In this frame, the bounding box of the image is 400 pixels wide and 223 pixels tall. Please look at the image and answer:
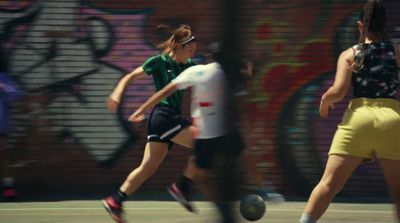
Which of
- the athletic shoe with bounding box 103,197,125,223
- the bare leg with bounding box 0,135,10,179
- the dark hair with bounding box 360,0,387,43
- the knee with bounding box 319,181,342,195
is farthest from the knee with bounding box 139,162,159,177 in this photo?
the bare leg with bounding box 0,135,10,179

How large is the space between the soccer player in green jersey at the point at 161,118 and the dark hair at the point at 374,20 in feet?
6.77

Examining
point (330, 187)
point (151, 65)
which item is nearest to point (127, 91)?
point (151, 65)

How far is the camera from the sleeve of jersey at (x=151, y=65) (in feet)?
24.0

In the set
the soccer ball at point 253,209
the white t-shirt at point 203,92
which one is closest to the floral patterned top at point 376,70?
the white t-shirt at point 203,92

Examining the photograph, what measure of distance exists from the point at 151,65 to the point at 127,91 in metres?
2.06

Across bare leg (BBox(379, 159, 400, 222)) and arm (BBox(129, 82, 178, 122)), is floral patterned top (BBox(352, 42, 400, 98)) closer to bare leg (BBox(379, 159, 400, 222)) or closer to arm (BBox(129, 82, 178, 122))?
bare leg (BBox(379, 159, 400, 222))

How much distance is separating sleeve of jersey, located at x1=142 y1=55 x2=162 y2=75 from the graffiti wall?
189cm

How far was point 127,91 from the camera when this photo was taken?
935 centimetres

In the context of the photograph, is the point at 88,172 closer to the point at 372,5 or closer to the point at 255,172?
the point at 255,172

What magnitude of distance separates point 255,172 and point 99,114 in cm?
242

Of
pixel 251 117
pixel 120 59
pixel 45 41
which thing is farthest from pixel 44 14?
pixel 251 117

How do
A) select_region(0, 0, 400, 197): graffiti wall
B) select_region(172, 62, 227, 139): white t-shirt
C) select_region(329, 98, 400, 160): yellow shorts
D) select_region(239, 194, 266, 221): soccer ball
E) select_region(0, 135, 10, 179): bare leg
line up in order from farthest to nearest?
1. select_region(0, 0, 400, 197): graffiti wall
2. select_region(0, 135, 10, 179): bare leg
3. select_region(239, 194, 266, 221): soccer ball
4. select_region(172, 62, 227, 139): white t-shirt
5. select_region(329, 98, 400, 160): yellow shorts

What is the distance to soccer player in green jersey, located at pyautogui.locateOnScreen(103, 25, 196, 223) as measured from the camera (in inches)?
275

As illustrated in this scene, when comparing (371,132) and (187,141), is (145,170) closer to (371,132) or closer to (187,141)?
(187,141)
